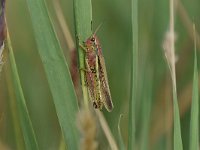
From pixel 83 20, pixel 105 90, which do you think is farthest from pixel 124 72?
pixel 83 20

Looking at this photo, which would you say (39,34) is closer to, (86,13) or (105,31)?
(86,13)

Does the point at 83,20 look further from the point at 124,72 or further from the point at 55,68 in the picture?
the point at 124,72

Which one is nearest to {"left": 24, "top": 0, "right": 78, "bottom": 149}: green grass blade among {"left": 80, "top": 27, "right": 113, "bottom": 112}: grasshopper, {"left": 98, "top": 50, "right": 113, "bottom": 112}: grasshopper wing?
{"left": 80, "top": 27, "right": 113, "bottom": 112}: grasshopper

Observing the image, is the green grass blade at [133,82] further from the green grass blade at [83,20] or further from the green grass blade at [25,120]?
the green grass blade at [25,120]

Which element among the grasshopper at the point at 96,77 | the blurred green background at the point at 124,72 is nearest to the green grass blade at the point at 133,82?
the grasshopper at the point at 96,77

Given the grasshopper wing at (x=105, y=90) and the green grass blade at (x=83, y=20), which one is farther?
the grasshopper wing at (x=105, y=90)

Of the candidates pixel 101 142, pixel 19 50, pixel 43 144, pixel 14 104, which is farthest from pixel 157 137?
pixel 19 50

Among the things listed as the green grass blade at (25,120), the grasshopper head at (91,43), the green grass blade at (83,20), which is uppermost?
the green grass blade at (83,20)
